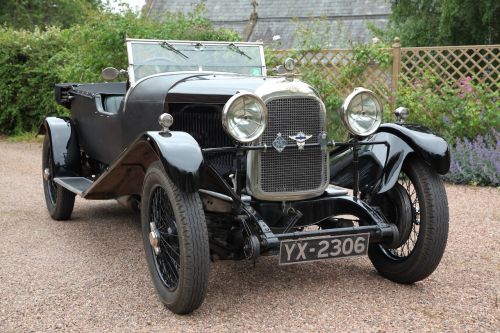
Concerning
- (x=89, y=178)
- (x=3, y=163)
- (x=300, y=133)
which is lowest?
(x=3, y=163)

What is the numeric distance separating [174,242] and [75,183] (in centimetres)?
186

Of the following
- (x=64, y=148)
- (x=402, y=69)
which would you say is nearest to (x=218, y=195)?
(x=64, y=148)

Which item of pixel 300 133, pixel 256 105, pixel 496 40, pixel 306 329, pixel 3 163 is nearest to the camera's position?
pixel 306 329

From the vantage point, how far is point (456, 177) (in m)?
7.05

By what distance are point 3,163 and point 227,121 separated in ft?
21.9

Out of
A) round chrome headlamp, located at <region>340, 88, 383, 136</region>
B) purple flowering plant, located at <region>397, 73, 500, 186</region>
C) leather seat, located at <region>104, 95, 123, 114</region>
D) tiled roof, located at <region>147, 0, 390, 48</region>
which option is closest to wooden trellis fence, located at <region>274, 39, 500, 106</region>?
purple flowering plant, located at <region>397, 73, 500, 186</region>

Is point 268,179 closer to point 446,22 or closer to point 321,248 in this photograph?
point 321,248

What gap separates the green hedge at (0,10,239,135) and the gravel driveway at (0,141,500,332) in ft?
15.0

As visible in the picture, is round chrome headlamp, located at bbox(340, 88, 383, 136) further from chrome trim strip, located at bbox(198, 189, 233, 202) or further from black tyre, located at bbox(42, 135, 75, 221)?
black tyre, located at bbox(42, 135, 75, 221)

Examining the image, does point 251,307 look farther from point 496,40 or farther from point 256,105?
point 496,40

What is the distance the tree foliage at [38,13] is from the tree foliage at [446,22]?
40.9 ft

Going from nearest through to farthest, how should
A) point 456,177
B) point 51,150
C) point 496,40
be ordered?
point 51,150
point 456,177
point 496,40

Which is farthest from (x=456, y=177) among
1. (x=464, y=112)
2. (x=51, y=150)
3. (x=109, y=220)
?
(x=51, y=150)

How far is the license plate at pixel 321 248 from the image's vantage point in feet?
10.5
